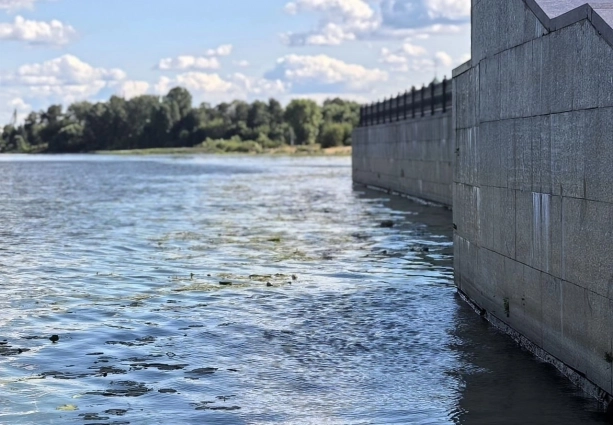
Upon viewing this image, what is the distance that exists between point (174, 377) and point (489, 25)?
6440mm

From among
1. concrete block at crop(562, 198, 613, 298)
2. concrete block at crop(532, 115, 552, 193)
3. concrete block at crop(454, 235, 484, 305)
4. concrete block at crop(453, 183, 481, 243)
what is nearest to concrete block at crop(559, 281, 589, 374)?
concrete block at crop(562, 198, 613, 298)

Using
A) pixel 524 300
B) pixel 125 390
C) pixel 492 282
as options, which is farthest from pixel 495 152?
pixel 125 390

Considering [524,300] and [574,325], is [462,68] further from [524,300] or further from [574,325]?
[574,325]

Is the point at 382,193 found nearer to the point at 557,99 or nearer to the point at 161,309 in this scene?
the point at 161,309

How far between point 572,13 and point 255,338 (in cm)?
549

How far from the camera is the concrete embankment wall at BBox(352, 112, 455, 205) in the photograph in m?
32.9

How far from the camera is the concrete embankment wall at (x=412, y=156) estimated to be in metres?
32.9

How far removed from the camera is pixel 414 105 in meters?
40.5

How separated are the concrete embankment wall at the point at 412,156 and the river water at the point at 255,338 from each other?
6771 mm

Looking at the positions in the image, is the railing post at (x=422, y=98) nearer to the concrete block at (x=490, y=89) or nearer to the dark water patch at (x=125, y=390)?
the concrete block at (x=490, y=89)

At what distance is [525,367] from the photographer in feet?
36.3

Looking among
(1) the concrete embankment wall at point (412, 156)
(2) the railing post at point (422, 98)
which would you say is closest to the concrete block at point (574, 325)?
(1) the concrete embankment wall at point (412, 156)

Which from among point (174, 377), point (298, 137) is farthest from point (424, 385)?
point (298, 137)

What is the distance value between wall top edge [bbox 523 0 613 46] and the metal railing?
22010 mm
